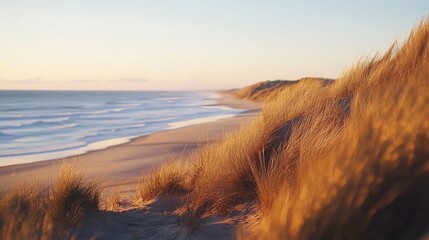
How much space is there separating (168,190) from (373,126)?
354 cm

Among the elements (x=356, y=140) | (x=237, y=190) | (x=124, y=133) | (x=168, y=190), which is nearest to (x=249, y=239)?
(x=356, y=140)

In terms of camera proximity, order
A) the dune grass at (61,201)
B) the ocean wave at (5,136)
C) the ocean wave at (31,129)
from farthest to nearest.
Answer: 1. the ocean wave at (31,129)
2. the ocean wave at (5,136)
3. the dune grass at (61,201)

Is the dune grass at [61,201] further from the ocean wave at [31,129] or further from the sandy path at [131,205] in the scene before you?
the ocean wave at [31,129]

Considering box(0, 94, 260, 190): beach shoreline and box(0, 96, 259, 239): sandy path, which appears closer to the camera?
box(0, 96, 259, 239): sandy path

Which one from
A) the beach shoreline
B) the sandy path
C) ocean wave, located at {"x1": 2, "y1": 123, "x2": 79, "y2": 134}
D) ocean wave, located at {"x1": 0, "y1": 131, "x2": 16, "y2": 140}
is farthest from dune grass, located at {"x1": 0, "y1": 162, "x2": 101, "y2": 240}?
ocean wave, located at {"x1": 2, "y1": 123, "x2": 79, "y2": 134}

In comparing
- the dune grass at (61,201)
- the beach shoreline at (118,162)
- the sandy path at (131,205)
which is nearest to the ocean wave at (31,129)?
the beach shoreline at (118,162)

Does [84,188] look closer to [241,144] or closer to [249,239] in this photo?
[241,144]

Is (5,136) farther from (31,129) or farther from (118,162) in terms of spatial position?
(118,162)

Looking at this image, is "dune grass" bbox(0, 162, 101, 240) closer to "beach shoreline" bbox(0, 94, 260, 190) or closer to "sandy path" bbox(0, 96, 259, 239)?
"sandy path" bbox(0, 96, 259, 239)

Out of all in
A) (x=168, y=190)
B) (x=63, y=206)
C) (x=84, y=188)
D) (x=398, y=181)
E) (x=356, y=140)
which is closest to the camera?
A: (x=398, y=181)

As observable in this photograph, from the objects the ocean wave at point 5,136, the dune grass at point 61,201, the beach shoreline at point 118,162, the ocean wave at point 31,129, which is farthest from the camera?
the ocean wave at point 31,129

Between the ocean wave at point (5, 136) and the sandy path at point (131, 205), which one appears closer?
the sandy path at point (131, 205)

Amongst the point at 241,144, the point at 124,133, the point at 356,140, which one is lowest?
the point at 124,133

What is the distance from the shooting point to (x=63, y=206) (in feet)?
12.9
